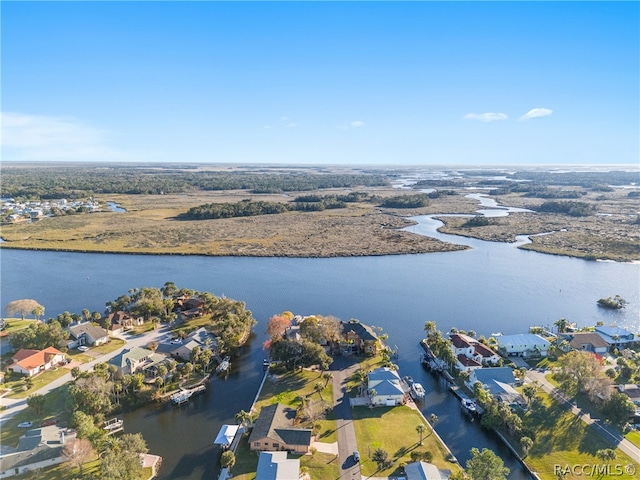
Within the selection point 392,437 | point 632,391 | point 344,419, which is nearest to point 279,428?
point 344,419

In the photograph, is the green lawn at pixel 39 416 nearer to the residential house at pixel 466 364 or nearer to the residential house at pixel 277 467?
the residential house at pixel 277 467

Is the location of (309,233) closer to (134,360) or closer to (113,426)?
(134,360)

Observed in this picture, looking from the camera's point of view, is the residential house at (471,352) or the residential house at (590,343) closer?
the residential house at (471,352)

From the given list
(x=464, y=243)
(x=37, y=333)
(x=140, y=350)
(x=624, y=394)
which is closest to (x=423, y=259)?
(x=464, y=243)

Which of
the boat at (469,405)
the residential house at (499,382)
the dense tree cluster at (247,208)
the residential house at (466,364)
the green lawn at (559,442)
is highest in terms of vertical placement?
the dense tree cluster at (247,208)

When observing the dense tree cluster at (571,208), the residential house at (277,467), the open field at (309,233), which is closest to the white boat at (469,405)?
the residential house at (277,467)

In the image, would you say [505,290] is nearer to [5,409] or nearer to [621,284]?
[621,284]
